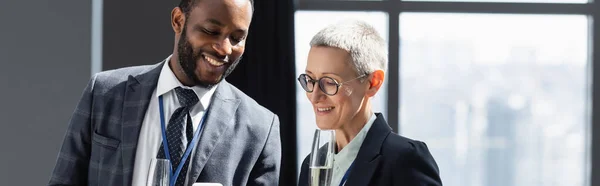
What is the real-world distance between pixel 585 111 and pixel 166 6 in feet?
10.3

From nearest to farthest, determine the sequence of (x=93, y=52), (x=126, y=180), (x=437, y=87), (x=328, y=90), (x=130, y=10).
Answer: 1. (x=328, y=90)
2. (x=126, y=180)
3. (x=93, y=52)
4. (x=130, y=10)
5. (x=437, y=87)

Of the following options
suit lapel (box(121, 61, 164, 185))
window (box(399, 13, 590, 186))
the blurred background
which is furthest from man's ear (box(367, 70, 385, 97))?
window (box(399, 13, 590, 186))

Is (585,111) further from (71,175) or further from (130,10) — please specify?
(71,175)

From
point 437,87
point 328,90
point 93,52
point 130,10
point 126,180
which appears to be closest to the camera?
point 328,90

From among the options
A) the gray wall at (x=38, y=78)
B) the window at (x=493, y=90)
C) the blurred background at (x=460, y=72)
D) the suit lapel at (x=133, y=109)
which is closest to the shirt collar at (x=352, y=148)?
the suit lapel at (x=133, y=109)

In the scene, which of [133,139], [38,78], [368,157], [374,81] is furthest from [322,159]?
[38,78]

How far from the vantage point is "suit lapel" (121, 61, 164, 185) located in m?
2.15

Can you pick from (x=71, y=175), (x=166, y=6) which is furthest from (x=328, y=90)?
(x=166, y=6)

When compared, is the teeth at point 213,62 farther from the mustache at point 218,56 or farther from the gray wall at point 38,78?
the gray wall at point 38,78

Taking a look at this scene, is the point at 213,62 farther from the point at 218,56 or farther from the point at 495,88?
the point at 495,88

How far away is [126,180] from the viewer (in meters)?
2.13

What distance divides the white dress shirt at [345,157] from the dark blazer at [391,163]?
0.02 metres

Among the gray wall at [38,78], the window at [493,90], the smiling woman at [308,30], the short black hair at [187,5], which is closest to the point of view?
the short black hair at [187,5]

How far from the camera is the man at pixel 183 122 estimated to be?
83.6 inches
